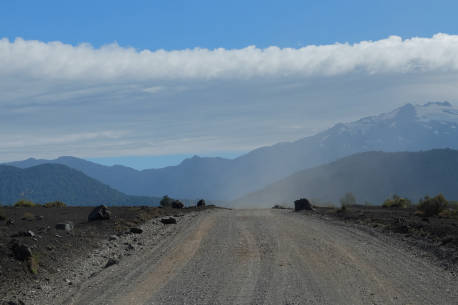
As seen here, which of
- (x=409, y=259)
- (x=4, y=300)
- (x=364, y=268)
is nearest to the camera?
(x=4, y=300)

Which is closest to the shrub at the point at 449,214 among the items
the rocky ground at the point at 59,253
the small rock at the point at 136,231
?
the rocky ground at the point at 59,253

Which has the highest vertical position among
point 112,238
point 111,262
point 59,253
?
point 112,238

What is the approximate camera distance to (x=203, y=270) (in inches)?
623

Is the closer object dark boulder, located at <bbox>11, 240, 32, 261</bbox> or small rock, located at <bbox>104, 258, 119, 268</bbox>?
dark boulder, located at <bbox>11, 240, 32, 261</bbox>

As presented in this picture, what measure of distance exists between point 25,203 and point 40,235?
40.0m

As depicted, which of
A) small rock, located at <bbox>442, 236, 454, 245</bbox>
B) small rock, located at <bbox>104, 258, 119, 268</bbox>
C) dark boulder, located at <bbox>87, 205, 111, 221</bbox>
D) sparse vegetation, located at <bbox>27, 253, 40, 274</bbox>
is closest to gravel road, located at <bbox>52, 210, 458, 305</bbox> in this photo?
small rock, located at <bbox>104, 258, 119, 268</bbox>

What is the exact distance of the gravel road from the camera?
12.3 metres

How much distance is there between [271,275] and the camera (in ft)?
48.6

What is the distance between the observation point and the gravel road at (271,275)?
40.4 feet

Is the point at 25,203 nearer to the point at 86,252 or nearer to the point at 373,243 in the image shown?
the point at 86,252

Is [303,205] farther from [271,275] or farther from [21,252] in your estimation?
[21,252]

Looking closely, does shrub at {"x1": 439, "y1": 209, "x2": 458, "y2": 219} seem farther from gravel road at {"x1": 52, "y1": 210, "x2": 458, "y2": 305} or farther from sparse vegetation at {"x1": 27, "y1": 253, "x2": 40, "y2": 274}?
sparse vegetation at {"x1": 27, "y1": 253, "x2": 40, "y2": 274}

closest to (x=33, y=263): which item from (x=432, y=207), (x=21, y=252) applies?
(x=21, y=252)

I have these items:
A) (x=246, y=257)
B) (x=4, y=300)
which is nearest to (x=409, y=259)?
(x=246, y=257)
